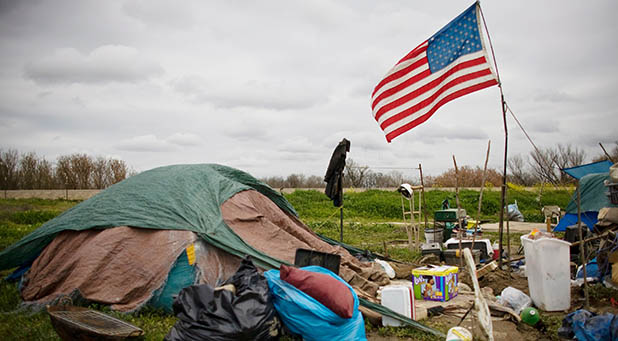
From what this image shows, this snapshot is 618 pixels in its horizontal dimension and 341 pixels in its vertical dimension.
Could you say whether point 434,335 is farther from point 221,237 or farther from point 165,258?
point 165,258

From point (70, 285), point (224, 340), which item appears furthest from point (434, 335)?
point (70, 285)

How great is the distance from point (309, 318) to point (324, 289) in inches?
11.4

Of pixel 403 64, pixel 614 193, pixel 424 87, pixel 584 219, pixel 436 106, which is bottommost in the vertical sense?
pixel 584 219

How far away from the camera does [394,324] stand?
463 centimetres

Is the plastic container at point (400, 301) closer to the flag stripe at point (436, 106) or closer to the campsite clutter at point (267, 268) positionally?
the campsite clutter at point (267, 268)

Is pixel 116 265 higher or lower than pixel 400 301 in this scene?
higher

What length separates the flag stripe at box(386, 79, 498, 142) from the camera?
5787 millimetres

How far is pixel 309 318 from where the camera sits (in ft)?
13.0

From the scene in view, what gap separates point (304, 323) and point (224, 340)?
2.59 ft

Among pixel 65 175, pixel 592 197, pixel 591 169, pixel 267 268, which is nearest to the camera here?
pixel 267 268

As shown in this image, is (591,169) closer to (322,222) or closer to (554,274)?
(554,274)

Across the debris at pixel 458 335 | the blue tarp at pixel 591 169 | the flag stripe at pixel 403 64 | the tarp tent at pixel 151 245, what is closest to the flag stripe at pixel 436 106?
the flag stripe at pixel 403 64

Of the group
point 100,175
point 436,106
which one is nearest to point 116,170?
point 100,175

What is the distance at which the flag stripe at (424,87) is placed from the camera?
589 centimetres
